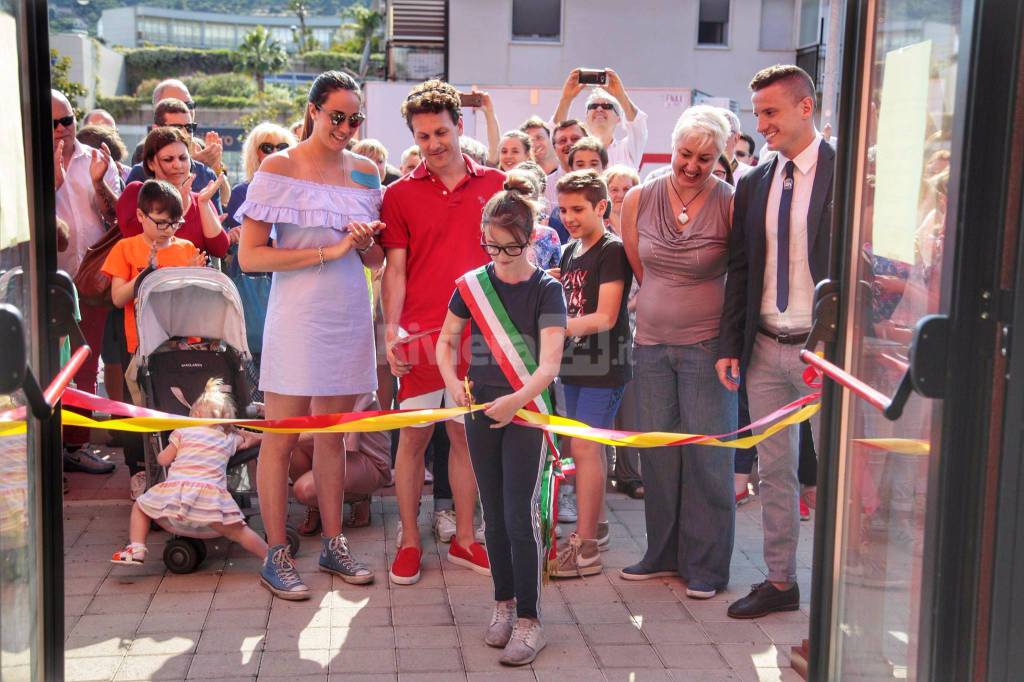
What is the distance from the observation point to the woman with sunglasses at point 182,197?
5.90 metres

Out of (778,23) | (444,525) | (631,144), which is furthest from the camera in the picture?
(778,23)

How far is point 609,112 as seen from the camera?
773 centimetres

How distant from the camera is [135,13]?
134125mm

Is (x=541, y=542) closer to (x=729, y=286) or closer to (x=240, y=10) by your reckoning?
(x=729, y=286)

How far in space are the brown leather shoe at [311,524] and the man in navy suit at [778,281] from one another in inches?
85.2

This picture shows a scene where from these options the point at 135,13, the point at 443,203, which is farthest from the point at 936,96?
the point at 135,13

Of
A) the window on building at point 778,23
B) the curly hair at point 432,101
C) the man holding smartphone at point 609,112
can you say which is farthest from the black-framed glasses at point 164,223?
the window on building at point 778,23

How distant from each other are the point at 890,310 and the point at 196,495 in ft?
10.4

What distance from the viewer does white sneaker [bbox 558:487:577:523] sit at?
595 cm

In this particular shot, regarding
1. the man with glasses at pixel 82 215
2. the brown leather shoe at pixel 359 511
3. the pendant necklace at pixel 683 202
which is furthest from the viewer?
the man with glasses at pixel 82 215

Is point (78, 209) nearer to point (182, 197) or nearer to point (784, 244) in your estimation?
point (182, 197)

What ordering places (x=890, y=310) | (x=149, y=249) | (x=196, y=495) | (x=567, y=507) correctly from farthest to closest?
(x=567, y=507)
(x=149, y=249)
(x=196, y=495)
(x=890, y=310)

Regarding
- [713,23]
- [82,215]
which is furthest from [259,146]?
[713,23]

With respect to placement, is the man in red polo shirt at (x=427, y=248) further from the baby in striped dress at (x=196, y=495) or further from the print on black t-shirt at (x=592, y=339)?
the baby in striped dress at (x=196, y=495)
